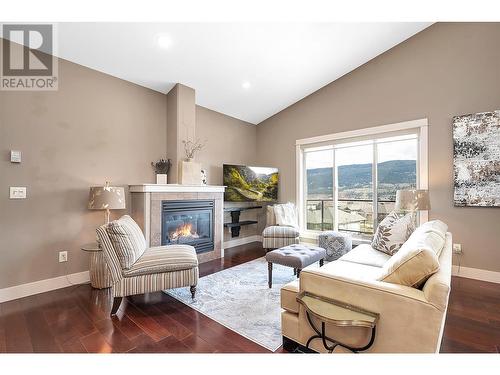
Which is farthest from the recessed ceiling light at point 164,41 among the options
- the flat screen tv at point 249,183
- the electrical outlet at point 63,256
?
the electrical outlet at point 63,256

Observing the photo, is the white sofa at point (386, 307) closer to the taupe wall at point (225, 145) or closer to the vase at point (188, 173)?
the vase at point (188, 173)

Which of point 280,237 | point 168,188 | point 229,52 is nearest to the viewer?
point 229,52

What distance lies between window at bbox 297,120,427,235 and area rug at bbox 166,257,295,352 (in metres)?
1.74

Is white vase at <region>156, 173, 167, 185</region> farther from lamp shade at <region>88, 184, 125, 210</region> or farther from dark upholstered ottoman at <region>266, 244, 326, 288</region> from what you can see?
dark upholstered ottoman at <region>266, 244, 326, 288</region>

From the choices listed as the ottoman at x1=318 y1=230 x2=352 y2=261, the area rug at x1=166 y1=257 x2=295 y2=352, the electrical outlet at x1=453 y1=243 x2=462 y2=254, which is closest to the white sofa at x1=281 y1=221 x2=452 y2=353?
the area rug at x1=166 y1=257 x2=295 y2=352

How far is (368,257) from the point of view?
2.46 meters

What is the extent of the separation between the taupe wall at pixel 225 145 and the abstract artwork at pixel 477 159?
11.4 ft

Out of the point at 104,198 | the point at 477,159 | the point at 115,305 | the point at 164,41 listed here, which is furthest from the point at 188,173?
the point at 477,159

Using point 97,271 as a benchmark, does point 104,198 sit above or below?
above

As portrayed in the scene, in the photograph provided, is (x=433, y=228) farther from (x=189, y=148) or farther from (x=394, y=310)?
(x=189, y=148)

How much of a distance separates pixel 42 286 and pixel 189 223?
1.87m

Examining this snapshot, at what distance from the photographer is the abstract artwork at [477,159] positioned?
2930 mm
